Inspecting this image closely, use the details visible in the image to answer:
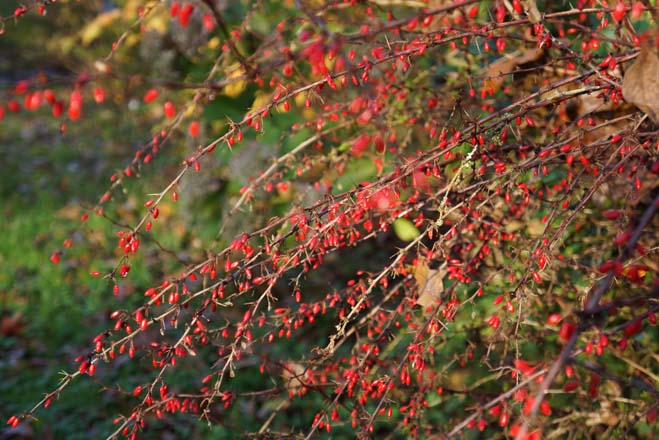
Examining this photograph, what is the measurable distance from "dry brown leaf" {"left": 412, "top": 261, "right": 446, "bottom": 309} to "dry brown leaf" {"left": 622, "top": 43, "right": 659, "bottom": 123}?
29.4 inches

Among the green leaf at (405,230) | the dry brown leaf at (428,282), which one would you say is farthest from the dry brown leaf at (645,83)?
the green leaf at (405,230)

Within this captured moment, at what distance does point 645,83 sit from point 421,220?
66 centimetres

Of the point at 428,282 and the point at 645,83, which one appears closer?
the point at 645,83

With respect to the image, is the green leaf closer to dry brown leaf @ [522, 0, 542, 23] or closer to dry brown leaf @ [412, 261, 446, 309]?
dry brown leaf @ [412, 261, 446, 309]

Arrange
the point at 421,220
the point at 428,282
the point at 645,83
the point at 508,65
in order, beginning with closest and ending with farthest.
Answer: the point at 645,83 → the point at 421,220 → the point at 428,282 → the point at 508,65

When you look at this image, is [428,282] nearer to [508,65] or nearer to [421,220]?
[421,220]

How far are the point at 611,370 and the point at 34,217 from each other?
5.05 meters

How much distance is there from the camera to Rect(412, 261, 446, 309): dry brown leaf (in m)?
1.99

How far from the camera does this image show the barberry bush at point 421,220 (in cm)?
154

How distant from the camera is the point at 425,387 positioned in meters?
2.13

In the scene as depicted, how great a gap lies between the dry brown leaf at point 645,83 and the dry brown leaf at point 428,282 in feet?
2.45

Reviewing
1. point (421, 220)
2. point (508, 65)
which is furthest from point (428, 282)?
point (508, 65)

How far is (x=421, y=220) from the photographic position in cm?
184

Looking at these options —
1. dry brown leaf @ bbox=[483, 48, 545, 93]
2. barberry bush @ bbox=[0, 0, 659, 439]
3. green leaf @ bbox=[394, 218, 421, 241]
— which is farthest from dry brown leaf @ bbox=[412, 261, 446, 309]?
green leaf @ bbox=[394, 218, 421, 241]
